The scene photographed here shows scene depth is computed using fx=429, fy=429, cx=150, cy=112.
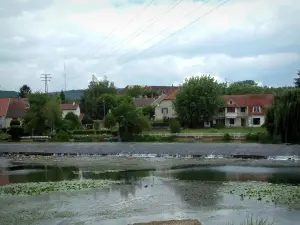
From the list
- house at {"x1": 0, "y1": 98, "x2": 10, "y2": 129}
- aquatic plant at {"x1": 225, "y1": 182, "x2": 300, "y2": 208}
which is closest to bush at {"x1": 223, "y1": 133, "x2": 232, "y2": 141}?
aquatic plant at {"x1": 225, "y1": 182, "x2": 300, "y2": 208}

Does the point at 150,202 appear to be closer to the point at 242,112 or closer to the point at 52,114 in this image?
the point at 52,114

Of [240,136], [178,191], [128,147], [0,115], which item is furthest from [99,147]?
[0,115]

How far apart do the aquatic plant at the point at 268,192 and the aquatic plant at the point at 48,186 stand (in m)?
8.74

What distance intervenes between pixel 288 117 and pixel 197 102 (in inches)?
1521

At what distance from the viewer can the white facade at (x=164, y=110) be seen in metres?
106

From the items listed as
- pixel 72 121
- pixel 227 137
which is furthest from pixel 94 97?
pixel 227 137

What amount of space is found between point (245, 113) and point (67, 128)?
39975mm

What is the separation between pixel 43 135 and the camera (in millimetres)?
82125

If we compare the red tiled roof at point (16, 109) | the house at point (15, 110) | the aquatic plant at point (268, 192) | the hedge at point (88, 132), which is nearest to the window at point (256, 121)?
the hedge at point (88, 132)

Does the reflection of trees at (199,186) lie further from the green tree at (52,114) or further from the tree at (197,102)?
the tree at (197,102)

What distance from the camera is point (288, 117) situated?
52219 mm

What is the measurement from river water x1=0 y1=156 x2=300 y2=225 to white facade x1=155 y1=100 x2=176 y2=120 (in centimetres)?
7150

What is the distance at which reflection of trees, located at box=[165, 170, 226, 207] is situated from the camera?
72.9 ft

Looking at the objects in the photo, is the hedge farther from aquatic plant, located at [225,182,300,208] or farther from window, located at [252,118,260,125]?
aquatic plant, located at [225,182,300,208]
